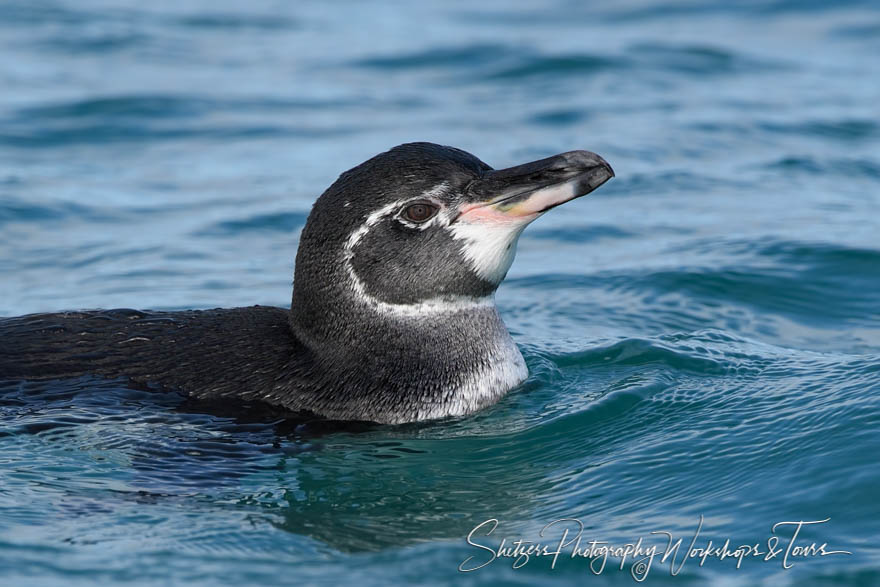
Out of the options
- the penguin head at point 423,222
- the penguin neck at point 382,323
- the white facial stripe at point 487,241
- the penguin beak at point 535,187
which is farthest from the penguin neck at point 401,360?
the penguin beak at point 535,187

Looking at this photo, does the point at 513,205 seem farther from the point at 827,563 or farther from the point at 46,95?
the point at 46,95

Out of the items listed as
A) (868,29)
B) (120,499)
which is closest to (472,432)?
Result: (120,499)

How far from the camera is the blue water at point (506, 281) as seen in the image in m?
6.69

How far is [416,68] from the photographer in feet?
67.1

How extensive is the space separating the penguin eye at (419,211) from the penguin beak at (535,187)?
0.61 ft

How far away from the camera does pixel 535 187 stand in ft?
25.6

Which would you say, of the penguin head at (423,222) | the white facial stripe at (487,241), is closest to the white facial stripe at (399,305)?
the penguin head at (423,222)

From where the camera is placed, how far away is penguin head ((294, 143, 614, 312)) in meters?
7.81

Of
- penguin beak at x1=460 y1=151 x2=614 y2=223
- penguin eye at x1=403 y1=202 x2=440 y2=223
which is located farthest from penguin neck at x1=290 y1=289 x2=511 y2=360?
penguin beak at x1=460 y1=151 x2=614 y2=223

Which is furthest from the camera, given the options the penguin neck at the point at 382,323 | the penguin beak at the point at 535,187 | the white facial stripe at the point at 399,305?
the penguin neck at the point at 382,323

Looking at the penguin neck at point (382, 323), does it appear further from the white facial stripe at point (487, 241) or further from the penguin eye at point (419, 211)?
the penguin eye at point (419, 211)

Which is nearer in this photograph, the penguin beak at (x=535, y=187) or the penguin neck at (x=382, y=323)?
the penguin beak at (x=535, y=187)

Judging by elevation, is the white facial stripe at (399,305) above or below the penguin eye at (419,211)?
below

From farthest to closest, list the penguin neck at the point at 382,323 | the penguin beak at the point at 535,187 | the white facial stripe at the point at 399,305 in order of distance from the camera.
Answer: the penguin neck at the point at 382,323 → the white facial stripe at the point at 399,305 → the penguin beak at the point at 535,187
